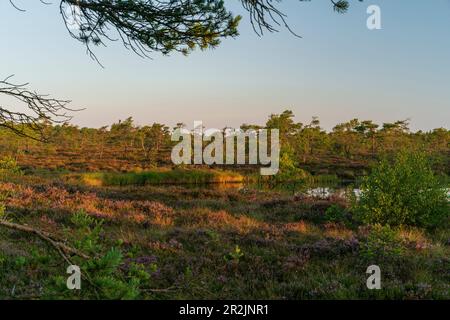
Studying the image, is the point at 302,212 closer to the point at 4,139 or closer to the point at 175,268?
the point at 175,268

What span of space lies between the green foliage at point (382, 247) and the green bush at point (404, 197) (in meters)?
4.19

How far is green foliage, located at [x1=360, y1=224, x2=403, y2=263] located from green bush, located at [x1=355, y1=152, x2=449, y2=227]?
419 centimetres

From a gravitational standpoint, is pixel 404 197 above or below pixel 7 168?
below

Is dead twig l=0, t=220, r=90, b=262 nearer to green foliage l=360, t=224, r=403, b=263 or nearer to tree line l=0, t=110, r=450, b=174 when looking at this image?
green foliage l=360, t=224, r=403, b=263

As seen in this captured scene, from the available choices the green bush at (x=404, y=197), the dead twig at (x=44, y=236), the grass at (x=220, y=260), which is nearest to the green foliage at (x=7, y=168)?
the grass at (x=220, y=260)

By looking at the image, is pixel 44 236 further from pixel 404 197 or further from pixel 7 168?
pixel 7 168

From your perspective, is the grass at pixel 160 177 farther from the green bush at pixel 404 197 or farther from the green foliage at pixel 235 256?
the green foliage at pixel 235 256

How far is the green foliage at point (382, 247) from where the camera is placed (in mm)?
7638

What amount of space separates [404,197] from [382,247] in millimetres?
5407

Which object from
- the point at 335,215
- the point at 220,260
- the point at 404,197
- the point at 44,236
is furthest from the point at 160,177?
the point at 44,236

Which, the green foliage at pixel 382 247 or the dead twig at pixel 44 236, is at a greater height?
the dead twig at pixel 44 236

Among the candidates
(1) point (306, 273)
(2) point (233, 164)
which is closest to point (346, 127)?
(2) point (233, 164)

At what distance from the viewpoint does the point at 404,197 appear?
12.7 metres
